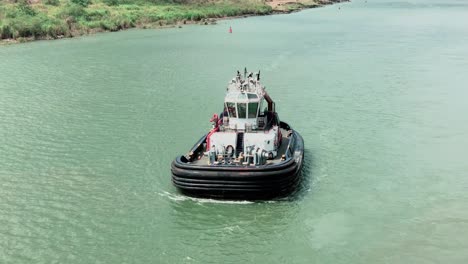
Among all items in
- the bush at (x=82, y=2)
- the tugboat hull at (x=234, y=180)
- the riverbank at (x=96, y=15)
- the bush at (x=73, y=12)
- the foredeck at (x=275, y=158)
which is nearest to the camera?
the tugboat hull at (x=234, y=180)

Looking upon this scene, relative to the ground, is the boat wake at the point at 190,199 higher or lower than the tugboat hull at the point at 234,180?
lower

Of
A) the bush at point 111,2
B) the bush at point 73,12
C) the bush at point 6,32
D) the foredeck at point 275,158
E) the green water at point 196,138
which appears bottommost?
the green water at point 196,138

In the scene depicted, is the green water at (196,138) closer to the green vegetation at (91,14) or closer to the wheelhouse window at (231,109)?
the wheelhouse window at (231,109)

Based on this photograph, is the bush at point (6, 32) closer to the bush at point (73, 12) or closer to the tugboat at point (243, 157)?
the bush at point (73, 12)

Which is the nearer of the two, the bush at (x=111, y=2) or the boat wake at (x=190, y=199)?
the boat wake at (x=190, y=199)

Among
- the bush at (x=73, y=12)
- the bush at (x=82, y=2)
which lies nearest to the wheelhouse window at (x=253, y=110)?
the bush at (x=73, y=12)

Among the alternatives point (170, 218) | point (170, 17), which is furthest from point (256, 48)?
point (170, 218)

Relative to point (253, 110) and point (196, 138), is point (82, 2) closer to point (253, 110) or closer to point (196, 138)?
point (196, 138)

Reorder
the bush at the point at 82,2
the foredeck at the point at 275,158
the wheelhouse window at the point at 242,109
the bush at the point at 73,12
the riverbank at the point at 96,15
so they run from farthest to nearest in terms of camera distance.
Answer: the bush at the point at 82,2, the bush at the point at 73,12, the riverbank at the point at 96,15, the wheelhouse window at the point at 242,109, the foredeck at the point at 275,158
